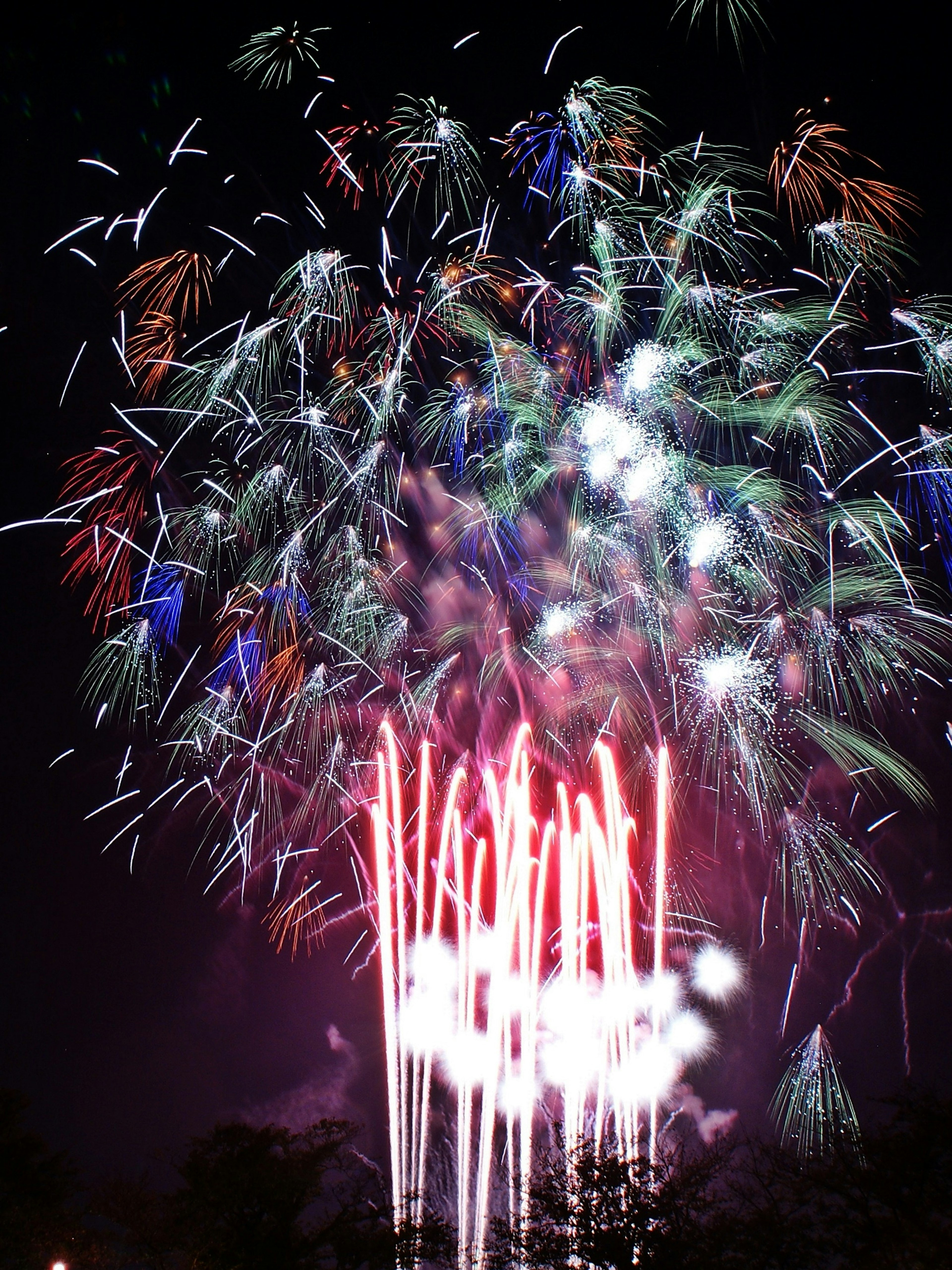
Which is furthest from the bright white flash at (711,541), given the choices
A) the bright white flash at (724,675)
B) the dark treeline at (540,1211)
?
the dark treeline at (540,1211)

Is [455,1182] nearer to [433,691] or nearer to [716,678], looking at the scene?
[433,691]

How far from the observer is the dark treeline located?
1340 centimetres

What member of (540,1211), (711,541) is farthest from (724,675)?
(540,1211)

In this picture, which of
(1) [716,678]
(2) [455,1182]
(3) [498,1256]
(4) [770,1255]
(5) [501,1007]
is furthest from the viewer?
(2) [455,1182]

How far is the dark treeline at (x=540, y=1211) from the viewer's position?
44.0ft

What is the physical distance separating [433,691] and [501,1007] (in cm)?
701

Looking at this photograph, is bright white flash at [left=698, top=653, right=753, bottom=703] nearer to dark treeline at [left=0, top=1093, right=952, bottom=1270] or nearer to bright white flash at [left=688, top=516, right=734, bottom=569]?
bright white flash at [left=688, top=516, right=734, bottom=569]

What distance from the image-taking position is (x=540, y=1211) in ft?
50.3

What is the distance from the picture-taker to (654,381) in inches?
635

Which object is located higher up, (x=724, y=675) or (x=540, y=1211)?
(x=724, y=675)

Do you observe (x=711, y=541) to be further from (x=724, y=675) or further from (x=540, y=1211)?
(x=540, y=1211)

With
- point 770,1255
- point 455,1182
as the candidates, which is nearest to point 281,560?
point 770,1255

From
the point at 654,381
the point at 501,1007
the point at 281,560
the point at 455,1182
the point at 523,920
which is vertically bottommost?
the point at 455,1182

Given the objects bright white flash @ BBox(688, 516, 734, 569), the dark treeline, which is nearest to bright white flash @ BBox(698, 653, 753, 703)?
bright white flash @ BBox(688, 516, 734, 569)
